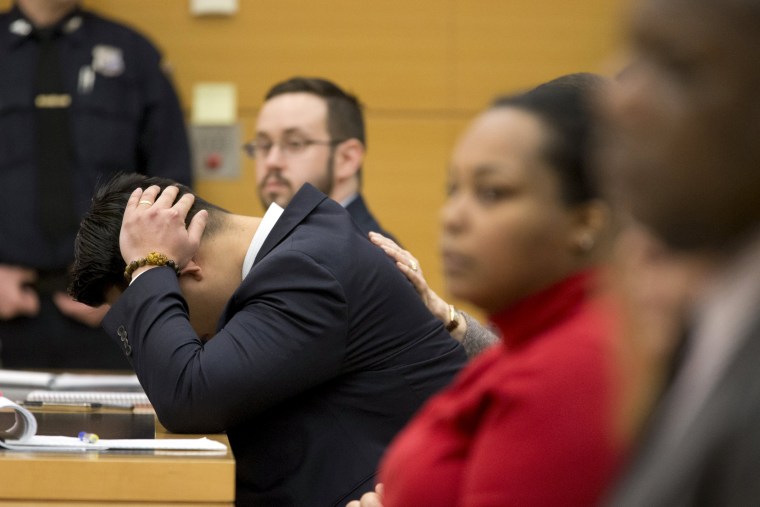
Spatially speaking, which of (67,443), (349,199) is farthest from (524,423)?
(349,199)

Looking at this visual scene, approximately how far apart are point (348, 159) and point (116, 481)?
7.06 feet

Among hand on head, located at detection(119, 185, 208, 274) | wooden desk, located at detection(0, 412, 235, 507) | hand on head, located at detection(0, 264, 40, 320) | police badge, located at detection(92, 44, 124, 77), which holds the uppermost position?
police badge, located at detection(92, 44, 124, 77)

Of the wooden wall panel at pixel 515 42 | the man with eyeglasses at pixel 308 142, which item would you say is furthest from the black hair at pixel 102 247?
the wooden wall panel at pixel 515 42

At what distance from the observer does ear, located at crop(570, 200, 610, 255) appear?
1088 millimetres

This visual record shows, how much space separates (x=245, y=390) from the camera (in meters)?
1.90

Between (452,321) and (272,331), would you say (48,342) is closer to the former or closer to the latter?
(452,321)

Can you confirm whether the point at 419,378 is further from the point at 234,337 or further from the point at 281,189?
the point at 281,189

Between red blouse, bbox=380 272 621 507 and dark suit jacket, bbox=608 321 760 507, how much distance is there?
1.28 ft

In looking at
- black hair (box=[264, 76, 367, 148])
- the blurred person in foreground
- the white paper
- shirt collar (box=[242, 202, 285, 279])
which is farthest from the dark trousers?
the blurred person in foreground

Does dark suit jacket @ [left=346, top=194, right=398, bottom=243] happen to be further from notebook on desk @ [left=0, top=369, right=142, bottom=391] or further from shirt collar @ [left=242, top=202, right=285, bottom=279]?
shirt collar @ [left=242, top=202, right=285, bottom=279]

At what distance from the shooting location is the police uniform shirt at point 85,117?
3.97 m

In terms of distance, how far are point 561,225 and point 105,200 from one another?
130 centimetres

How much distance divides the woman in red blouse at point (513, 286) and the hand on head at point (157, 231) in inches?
41.3

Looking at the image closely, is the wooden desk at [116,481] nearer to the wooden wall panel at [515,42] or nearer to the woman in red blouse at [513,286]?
the woman in red blouse at [513,286]
